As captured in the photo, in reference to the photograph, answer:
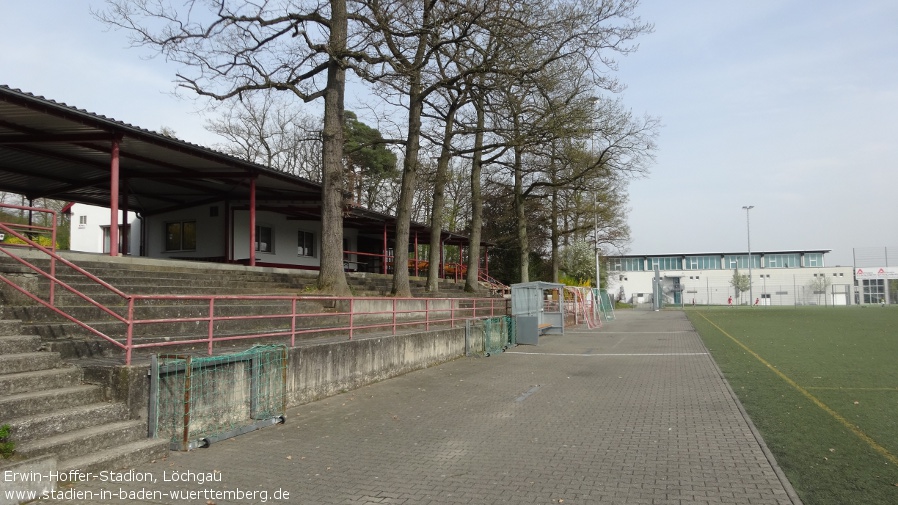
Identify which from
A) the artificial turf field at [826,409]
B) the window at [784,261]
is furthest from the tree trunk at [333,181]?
the window at [784,261]

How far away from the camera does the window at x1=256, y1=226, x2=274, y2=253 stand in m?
25.2

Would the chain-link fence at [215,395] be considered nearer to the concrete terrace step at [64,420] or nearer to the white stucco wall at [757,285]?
the concrete terrace step at [64,420]

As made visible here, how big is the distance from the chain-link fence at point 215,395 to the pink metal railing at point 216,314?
33 cm

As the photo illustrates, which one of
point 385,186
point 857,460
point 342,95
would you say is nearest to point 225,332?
point 342,95

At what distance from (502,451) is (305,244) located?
22.8 meters

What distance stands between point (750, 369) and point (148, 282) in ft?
42.5

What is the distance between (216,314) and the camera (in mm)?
11062

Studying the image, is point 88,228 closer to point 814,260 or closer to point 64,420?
point 64,420

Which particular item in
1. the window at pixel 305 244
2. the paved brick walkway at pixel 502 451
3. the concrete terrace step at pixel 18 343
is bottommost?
the paved brick walkway at pixel 502 451

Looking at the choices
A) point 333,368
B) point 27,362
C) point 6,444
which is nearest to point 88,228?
point 333,368

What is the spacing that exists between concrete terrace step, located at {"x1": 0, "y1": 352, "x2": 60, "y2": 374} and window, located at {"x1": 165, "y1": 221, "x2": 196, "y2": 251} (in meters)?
18.6

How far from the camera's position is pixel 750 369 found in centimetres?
1392

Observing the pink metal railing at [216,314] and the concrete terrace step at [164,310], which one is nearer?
the pink metal railing at [216,314]

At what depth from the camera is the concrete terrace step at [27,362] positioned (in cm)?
608
